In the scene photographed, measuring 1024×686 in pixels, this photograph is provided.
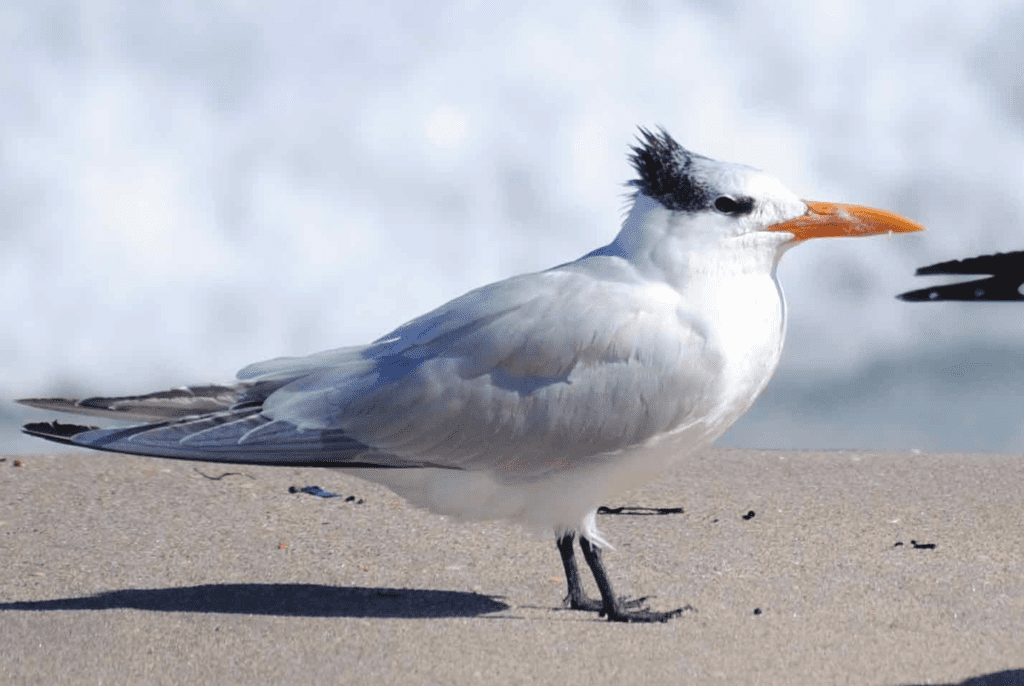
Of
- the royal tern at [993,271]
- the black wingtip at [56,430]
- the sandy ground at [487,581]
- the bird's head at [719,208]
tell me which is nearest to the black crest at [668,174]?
the bird's head at [719,208]

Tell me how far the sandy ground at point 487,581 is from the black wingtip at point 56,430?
563 mm

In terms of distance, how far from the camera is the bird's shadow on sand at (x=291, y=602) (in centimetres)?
466

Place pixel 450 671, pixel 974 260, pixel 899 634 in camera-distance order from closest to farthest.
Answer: pixel 974 260
pixel 450 671
pixel 899 634

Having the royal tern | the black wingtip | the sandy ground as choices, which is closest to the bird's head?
the royal tern

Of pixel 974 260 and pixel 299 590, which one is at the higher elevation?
pixel 974 260

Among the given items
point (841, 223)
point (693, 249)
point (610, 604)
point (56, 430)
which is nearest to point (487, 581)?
point (610, 604)

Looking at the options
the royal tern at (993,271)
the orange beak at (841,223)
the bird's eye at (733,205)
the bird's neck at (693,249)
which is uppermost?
the bird's eye at (733,205)

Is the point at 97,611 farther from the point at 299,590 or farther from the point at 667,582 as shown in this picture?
the point at 667,582

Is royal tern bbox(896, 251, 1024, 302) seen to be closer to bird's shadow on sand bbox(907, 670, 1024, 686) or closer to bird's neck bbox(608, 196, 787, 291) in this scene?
bird's neck bbox(608, 196, 787, 291)

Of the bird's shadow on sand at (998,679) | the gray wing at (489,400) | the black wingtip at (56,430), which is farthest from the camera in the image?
the black wingtip at (56,430)

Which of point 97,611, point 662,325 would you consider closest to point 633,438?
point 662,325

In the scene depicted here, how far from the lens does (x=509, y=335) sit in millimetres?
4484

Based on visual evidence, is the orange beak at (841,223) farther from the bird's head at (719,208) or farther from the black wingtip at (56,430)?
the black wingtip at (56,430)

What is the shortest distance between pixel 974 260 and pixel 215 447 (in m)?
2.33
